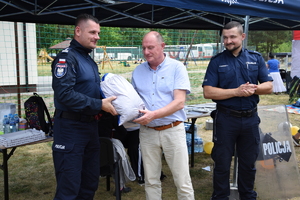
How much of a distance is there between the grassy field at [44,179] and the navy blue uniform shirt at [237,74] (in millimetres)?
1350

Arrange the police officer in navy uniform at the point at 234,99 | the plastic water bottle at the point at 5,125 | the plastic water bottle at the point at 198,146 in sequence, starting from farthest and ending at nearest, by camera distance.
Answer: the plastic water bottle at the point at 198,146 → the plastic water bottle at the point at 5,125 → the police officer in navy uniform at the point at 234,99

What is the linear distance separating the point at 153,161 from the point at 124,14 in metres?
2.97

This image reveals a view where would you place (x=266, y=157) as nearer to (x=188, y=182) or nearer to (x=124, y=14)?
(x=188, y=182)

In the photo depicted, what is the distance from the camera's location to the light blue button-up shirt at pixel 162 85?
9.05ft

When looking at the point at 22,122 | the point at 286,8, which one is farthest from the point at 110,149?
the point at 286,8

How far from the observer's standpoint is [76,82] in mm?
2420

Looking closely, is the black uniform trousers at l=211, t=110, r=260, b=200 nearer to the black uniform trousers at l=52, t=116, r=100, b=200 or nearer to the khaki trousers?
the khaki trousers

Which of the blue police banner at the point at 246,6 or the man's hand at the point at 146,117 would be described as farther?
the blue police banner at the point at 246,6

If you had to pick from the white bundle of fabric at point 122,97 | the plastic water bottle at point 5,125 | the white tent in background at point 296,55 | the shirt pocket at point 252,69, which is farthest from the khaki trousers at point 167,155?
the white tent in background at point 296,55

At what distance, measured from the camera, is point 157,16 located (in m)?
5.66

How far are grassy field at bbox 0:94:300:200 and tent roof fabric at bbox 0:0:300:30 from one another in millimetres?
2187

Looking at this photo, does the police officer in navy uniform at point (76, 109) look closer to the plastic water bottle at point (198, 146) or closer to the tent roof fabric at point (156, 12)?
the tent roof fabric at point (156, 12)

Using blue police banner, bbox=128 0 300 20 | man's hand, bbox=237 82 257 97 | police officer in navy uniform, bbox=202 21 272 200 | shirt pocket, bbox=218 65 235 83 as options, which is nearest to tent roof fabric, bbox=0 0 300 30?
blue police banner, bbox=128 0 300 20

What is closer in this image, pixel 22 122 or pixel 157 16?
pixel 22 122
